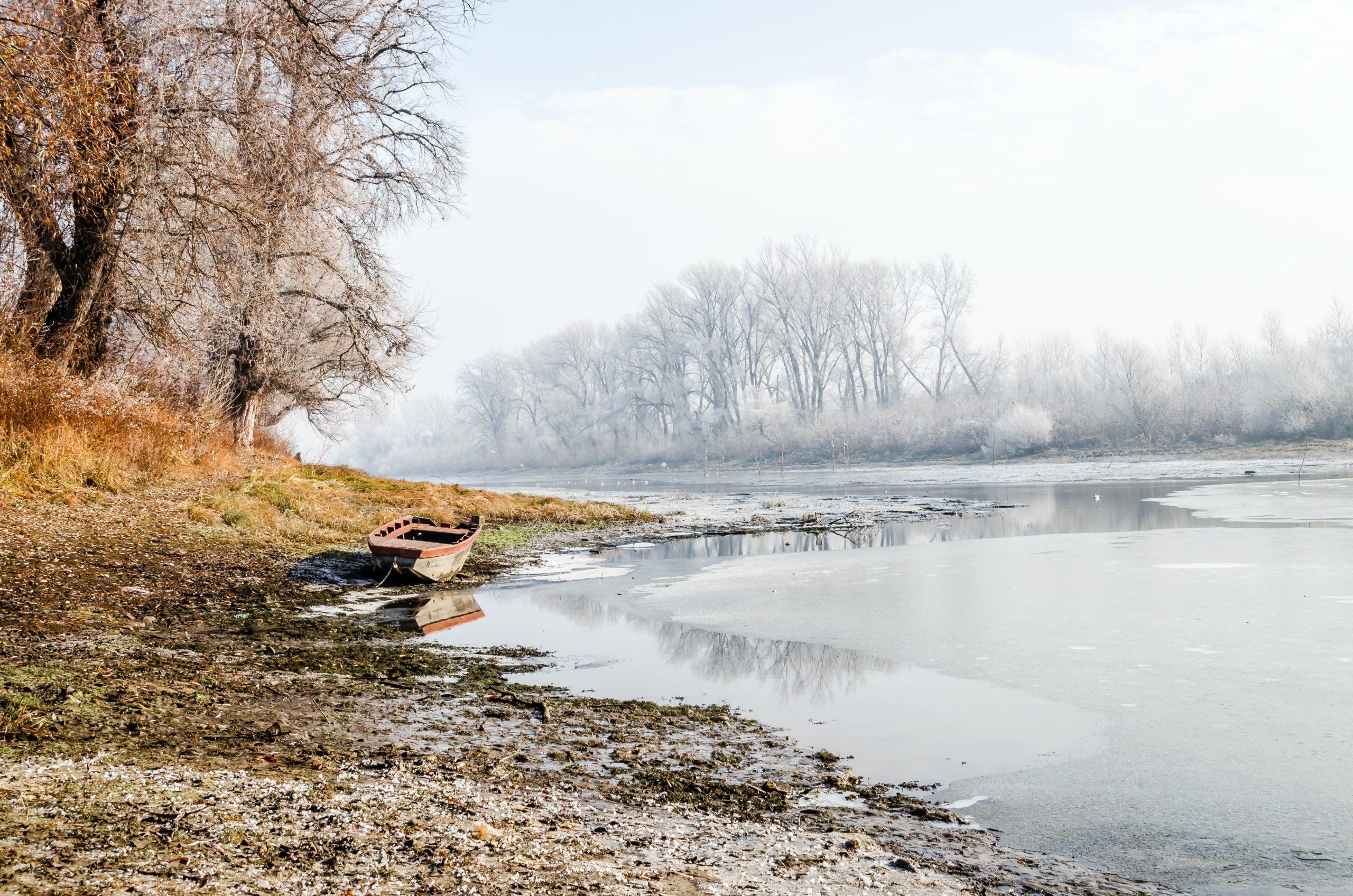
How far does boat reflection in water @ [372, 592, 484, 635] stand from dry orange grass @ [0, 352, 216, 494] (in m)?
5.06

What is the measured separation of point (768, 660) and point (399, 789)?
476 cm

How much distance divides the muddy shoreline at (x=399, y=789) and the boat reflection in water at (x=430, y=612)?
6.74 ft

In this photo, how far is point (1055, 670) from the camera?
26.0 ft

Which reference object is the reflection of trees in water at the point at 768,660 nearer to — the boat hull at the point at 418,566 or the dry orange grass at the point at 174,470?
the boat hull at the point at 418,566

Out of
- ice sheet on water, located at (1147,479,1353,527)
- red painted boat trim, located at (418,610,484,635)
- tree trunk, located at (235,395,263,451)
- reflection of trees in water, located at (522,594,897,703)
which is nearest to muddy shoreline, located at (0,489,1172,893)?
reflection of trees in water, located at (522,594,897,703)

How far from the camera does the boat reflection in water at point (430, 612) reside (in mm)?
10539

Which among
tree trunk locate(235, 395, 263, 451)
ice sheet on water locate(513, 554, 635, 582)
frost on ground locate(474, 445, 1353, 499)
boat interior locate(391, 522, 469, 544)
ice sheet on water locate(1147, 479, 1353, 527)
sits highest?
tree trunk locate(235, 395, 263, 451)

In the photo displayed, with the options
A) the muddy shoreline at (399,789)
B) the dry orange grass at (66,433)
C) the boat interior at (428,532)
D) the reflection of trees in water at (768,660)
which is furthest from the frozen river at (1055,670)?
the dry orange grass at (66,433)

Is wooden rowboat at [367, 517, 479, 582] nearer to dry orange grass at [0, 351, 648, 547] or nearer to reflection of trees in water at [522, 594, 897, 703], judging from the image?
dry orange grass at [0, 351, 648, 547]

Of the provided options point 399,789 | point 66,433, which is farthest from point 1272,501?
point 66,433

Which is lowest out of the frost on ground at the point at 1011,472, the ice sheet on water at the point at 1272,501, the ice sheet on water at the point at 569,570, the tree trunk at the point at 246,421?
the ice sheet on water at the point at 1272,501

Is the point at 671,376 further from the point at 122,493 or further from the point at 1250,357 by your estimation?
the point at 122,493

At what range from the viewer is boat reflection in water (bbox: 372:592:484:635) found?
415 inches

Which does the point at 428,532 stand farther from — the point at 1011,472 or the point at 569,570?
the point at 1011,472
